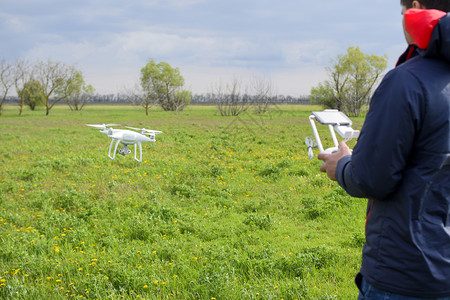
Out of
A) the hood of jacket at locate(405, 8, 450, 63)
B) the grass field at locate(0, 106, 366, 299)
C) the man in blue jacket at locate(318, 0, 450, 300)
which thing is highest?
the hood of jacket at locate(405, 8, 450, 63)

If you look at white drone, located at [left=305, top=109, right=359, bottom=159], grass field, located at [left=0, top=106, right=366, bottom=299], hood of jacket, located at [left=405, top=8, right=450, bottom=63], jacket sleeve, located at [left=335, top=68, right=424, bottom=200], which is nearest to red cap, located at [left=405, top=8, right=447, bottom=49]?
hood of jacket, located at [left=405, top=8, right=450, bottom=63]

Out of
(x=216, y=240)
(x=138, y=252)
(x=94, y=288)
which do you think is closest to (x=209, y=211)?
(x=216, y=240)

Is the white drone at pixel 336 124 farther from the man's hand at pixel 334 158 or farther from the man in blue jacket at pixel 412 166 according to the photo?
the man in blue jacket at pixel 412 166

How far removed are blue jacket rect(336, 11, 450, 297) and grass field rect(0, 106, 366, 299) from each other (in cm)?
305

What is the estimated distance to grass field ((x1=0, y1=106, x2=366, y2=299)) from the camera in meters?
5.13

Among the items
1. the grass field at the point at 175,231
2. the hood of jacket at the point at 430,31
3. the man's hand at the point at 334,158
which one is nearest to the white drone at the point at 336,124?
the man's hand at the point at 334,158

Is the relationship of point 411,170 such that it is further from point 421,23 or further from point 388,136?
point 421,23

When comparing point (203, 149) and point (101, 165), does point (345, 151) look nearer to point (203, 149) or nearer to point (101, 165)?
point (101, 165)

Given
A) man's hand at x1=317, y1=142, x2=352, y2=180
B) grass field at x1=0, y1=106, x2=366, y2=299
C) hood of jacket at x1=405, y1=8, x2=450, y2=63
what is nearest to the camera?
hood of jacket at x1=405, y1=8, x2=450, y2=63

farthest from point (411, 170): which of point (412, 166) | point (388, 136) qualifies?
point (388, 136)

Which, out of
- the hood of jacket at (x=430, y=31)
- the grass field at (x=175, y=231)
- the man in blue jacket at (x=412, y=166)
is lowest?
the grass field at (x=175, y=231)

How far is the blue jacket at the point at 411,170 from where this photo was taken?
1.73 metres

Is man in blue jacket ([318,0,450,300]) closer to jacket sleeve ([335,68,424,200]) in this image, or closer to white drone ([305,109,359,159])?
jacket sleeve ([335,68,424,200])

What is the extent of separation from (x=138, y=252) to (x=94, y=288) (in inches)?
45.8
